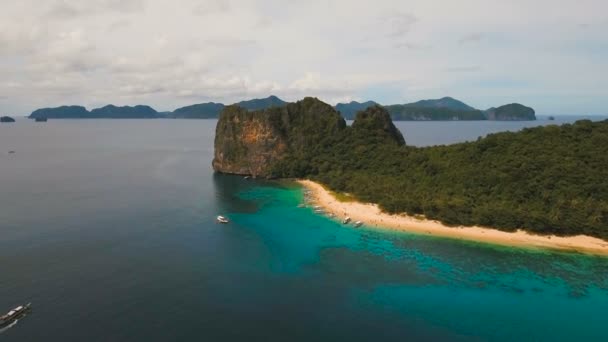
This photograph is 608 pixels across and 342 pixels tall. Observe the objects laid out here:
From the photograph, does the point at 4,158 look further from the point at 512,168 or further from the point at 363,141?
the point at 512,168

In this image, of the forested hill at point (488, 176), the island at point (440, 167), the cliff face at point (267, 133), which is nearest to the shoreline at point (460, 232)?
the island at point (440, 167)

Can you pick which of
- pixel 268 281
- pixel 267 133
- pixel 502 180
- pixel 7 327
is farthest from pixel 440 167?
pixel 7 327

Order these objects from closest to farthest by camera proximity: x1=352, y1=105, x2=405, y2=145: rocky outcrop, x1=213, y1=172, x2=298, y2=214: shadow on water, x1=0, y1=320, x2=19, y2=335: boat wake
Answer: x1=0, y1=320, x2=19, y2=335: boat wake → x1=213, y1=172, x2=298, y2=214: shadow on water → x1=352, y1=105, x2=405, y2=145: rocky outcrop

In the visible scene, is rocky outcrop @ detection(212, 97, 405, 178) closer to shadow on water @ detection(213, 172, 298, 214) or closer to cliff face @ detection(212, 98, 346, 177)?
cliff face @ detection(212, 98, 346, 177)

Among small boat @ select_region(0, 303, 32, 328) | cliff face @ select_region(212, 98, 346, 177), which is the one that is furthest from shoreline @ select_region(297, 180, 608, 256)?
small boat @ select_region(0, 303, 32, 328)

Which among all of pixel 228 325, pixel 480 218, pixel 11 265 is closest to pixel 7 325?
pixel 11 265
